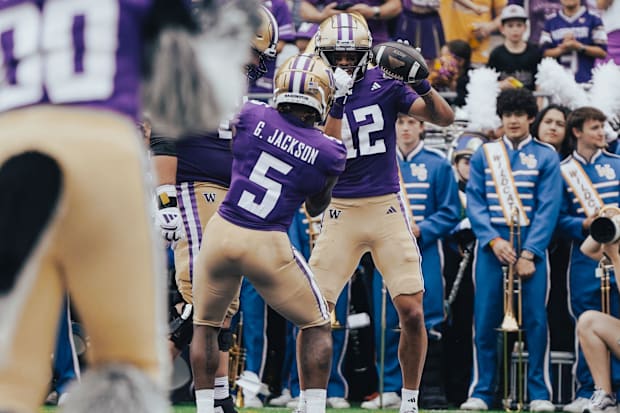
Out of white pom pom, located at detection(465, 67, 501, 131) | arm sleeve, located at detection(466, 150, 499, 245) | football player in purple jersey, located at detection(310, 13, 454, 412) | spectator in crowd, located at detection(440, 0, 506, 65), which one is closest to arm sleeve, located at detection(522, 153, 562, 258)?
arm sleeve, located at detection(466, 150, 499, 245)

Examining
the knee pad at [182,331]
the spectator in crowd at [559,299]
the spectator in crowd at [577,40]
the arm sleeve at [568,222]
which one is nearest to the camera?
the knee pad at [182,331]

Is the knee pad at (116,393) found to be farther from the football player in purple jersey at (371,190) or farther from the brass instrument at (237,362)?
the brass instrument at (237,362)

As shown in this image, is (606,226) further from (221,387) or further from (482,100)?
(221,387)

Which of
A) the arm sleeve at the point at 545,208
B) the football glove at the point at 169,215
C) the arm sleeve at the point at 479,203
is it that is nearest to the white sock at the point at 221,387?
the football glove at the point at 169,215

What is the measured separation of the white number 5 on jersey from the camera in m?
7.03

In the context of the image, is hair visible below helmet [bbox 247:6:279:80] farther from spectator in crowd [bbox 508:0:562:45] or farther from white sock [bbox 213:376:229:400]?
spectator in crowd [bbox 508:0:562:45]

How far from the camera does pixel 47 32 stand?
3.87 m

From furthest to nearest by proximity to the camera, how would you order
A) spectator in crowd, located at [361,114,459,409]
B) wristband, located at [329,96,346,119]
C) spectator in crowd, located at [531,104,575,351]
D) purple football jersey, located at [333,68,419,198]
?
spectator in crowd, located at [531,104,575,351]
spectator in crowd, located at [361,114,459,409]
purple football jersey, located at [333,68,419,198]
wristband, located at [329,96,346,119]

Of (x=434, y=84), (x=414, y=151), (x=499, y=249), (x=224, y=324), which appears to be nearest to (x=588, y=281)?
(x=499, y=249)

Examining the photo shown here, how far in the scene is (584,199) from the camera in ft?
33.4

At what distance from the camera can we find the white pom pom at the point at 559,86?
11.1m

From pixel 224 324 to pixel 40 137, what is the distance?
428 centimetres

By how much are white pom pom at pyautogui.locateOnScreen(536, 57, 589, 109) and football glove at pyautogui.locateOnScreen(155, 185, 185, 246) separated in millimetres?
4307

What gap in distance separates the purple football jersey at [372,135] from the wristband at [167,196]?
1096mm
